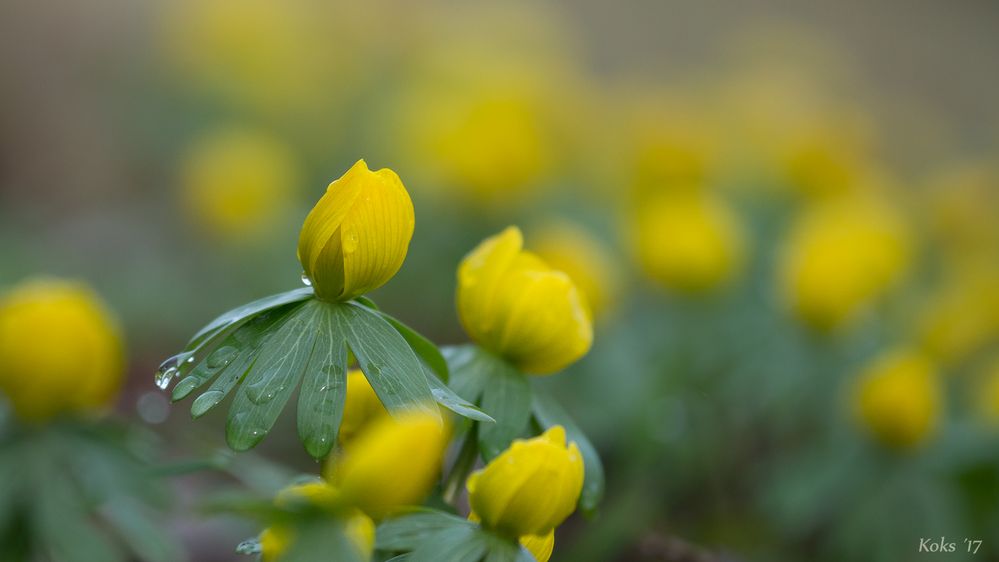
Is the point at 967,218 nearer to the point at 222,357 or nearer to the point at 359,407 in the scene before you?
the point at 359,407

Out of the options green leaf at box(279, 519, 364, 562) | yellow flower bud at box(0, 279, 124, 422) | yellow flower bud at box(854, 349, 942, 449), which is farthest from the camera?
yellow flower bud at box(854, 349, 942, 449)

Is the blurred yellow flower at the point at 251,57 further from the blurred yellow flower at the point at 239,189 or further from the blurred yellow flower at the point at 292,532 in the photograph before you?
the blurred yellow flower at the point at 292,532

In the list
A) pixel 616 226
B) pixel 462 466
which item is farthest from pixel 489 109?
pixel 462 466

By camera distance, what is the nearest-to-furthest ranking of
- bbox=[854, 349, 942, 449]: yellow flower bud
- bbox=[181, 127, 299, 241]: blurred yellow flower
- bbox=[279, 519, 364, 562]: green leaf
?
bbox=[279, 519, 364, 562]: green leaf
bbox=[854, 349, 942, 449]: yellow flower bud
bbox=[181, 127, 299, 241]: blurred yellow flower

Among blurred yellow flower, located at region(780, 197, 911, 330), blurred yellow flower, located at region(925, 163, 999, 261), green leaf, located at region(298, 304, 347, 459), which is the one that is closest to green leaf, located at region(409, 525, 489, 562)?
green leaf, located at region(298, 304, 347, 459)

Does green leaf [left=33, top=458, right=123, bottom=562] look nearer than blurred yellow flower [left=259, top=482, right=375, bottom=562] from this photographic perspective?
No

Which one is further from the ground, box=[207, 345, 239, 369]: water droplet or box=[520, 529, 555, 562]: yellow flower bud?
box=[207, 345, 239, 369]: water droplet

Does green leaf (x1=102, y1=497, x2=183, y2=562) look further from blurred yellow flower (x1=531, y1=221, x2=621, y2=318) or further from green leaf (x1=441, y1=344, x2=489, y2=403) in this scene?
blurred yellow flower (x1=531, y1=221, x2=621, y2=318)

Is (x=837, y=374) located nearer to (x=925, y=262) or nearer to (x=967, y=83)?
(x=925, y=262)
